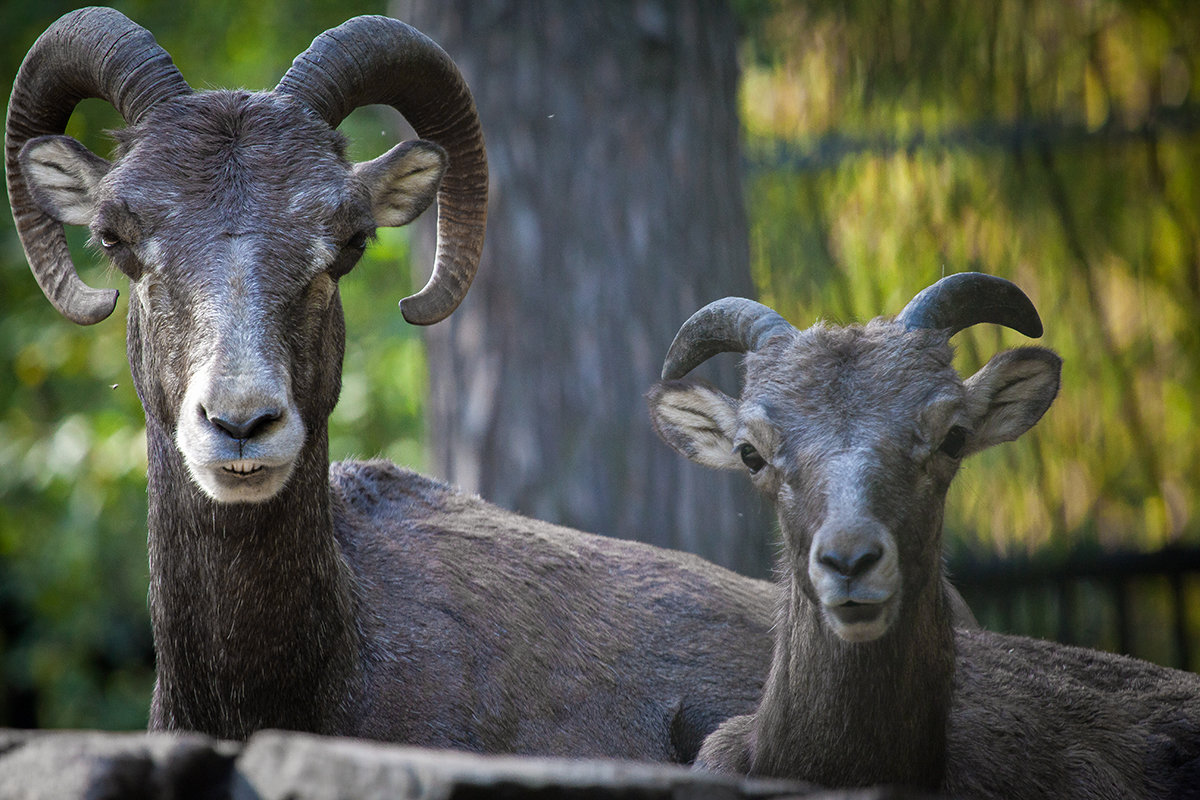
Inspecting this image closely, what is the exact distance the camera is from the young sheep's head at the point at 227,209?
13.5ft

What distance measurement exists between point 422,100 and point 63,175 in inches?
64.2

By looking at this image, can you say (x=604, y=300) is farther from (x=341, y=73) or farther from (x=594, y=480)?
(x=341, y=73)

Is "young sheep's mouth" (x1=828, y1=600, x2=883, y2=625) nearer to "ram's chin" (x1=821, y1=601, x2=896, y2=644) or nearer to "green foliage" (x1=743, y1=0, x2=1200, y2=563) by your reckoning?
"ram's chin" (x1=821, y1=601, x2=896, y2=644)

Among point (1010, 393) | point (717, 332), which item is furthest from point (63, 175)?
point (1010, 393)

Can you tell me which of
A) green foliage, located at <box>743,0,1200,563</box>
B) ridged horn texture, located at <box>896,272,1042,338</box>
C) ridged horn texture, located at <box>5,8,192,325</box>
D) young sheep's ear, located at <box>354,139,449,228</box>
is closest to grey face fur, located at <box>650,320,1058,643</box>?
ridged horn texture, located at <box>896,272,1042,338</box>

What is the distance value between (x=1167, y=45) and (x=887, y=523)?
8009 mm

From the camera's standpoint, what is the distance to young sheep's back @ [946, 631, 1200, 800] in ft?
15.1

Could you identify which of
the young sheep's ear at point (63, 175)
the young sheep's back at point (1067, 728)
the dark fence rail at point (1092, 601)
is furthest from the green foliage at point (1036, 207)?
the young sheep's ear at point (63, 175)

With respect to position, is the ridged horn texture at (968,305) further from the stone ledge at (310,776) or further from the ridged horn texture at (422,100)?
the stone ledge at (310,776)

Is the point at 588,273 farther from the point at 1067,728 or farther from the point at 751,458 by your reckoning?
the point at 1067,728

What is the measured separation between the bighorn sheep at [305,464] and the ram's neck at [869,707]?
1181 mm

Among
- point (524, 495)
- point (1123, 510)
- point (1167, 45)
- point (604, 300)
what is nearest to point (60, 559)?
point (524, 495)

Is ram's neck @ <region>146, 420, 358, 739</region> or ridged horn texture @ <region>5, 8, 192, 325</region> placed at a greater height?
ridged horn texture @ <region>5, 8, 192, 325</region>

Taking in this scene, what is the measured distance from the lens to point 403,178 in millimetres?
5312
